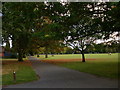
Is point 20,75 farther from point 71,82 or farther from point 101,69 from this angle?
point 101,69

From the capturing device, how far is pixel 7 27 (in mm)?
28562

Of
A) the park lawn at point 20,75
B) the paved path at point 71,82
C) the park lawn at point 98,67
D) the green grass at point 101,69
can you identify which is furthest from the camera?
the park lawn at point 98,67

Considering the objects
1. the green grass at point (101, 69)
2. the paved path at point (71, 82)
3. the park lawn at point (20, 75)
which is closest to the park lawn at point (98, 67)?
the green grass at point (101, 69)

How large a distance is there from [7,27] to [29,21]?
13.5m

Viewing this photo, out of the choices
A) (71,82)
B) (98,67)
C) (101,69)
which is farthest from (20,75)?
(98,67)

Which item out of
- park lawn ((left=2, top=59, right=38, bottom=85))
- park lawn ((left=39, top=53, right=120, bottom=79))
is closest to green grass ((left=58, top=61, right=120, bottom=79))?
park lawn ((left=39, top=53, right=120, bottom=79))

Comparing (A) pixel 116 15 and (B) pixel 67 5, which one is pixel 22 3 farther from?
(A) pixel 116 15

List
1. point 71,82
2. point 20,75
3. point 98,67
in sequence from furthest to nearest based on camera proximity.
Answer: point 98,67
point 20,75
point 71,82

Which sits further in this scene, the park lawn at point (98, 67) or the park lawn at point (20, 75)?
the park lawn at point (98, 67)

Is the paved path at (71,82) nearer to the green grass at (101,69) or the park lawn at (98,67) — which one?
the green grass at (101,69)

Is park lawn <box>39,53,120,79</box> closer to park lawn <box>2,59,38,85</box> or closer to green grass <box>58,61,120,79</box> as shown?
green grass <box>58,61,120,79</box>

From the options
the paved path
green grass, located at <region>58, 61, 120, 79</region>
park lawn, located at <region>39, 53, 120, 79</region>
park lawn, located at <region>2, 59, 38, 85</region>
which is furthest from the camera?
park lawn, located at <region>39, 53, 120, 79</region>

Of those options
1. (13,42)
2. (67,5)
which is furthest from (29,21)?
(13,42)

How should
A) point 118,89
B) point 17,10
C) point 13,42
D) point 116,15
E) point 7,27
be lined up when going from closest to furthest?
point 118,89 < point 116,15 < point 17,10 < point 7,27 < point 13,42
